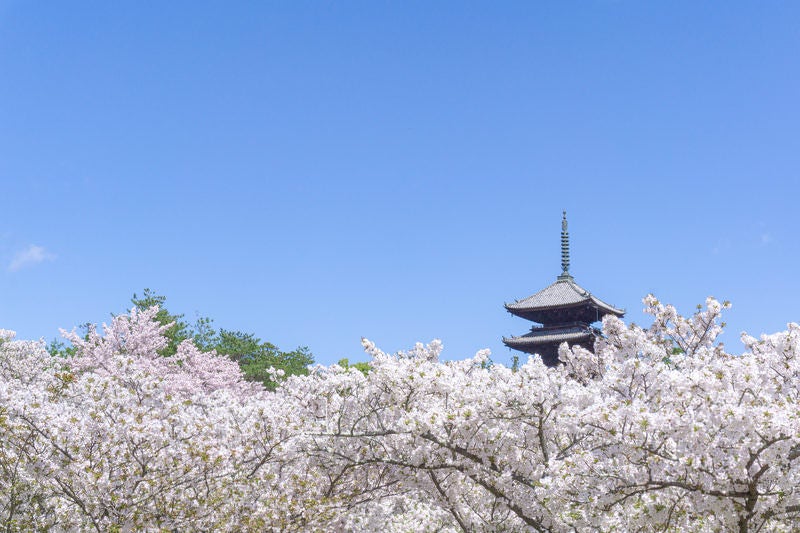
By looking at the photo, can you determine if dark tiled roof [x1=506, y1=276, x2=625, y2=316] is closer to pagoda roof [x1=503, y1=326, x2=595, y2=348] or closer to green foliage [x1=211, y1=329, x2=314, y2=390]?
pagoda roof [x1=503, y1=326, x2=595, y2=348]

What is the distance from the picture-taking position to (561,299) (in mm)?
40969

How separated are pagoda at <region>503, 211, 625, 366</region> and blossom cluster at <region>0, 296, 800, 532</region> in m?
28.6

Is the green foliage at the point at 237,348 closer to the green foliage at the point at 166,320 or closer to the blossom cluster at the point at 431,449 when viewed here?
the green foliage at the point at 166,320

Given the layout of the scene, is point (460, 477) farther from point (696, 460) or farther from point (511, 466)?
point (696, 460)

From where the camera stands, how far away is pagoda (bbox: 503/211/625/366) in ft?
131

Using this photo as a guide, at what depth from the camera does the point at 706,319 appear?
45.3 ft

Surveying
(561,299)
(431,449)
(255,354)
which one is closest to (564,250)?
(561,299)

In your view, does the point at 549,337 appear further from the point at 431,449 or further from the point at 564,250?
the point at 431,449

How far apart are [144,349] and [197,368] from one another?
12.6 feet

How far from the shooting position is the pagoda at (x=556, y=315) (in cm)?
4000

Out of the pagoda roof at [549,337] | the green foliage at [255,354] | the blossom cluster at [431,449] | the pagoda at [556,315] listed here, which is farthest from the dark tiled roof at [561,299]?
the blossom cluster at [431,449]

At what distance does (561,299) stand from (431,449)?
3310 centimetres

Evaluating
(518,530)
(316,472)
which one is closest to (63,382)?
(316,472)

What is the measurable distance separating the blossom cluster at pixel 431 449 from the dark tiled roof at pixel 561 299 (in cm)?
2849
